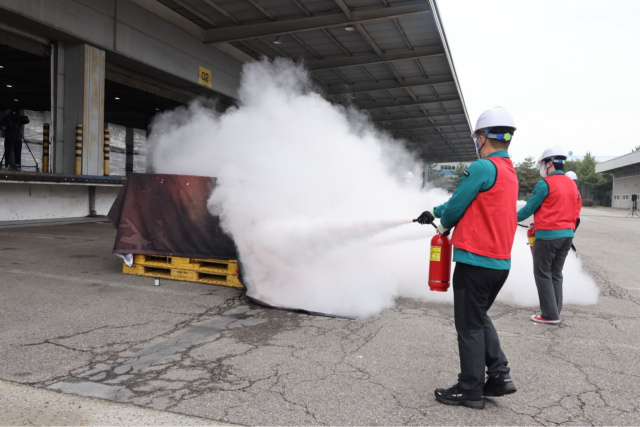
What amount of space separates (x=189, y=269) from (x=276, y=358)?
2928 mm

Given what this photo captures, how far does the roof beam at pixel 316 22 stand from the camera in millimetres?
12930

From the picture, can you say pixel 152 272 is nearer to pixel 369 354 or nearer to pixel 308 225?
pixel 308 225

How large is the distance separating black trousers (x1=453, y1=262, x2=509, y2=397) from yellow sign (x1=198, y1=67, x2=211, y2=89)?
596 inches

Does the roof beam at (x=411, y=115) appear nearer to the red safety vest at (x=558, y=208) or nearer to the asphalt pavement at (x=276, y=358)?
the asphalt pavement at (x=276, y=358)

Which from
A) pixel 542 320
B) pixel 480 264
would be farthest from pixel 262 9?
pixel 480 264

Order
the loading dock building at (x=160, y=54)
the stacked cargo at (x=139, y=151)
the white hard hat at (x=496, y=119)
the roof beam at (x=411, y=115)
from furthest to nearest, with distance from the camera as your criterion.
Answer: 1. the roof beam at (x=411, y=115)
2. the stacked cargo at (x=139, y=151)
3. the loading dock building at (x=160, y=54)
4. the white hard hat at (x=496, y=119)

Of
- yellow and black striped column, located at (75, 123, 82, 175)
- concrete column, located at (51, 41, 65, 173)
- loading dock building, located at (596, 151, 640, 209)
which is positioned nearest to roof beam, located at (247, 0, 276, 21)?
concrete column, located at (51, 41, 65, 173)

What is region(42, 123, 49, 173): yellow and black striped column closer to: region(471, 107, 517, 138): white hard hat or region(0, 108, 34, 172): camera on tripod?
region(0, 108, 34, 172): camera on tripod

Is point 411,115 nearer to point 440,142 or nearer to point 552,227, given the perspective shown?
point 440,142

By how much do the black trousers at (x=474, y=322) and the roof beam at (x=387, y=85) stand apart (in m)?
18.1

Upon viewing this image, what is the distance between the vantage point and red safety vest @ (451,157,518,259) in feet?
9.82

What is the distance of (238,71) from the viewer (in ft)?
60.4

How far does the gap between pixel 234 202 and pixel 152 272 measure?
1.90m

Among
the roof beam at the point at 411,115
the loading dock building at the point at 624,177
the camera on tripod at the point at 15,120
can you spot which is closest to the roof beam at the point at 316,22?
the camera on tripod at the point at 15,120
